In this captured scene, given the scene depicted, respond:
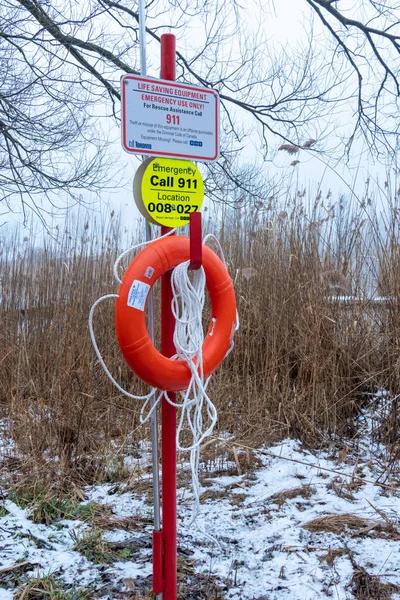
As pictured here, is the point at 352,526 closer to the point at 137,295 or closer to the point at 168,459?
the point at 168,459

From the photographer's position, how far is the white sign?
1.34 metres

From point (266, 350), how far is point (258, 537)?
1.36 metres

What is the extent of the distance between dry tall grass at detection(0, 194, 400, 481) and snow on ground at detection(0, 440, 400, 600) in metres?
0.36

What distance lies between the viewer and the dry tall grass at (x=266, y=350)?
2650 millimetres

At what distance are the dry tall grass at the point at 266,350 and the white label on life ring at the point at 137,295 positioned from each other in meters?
1.29

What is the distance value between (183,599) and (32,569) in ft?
1.68

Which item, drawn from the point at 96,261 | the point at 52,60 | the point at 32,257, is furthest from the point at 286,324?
the point at 52,60

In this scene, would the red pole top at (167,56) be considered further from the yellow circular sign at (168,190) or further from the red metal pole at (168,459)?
the yellow circular sign at (168,190)

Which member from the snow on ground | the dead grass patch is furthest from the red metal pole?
the dead grass patch

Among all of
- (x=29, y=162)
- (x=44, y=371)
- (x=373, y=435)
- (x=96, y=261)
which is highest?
(x=29, y=162)

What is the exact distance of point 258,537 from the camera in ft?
6.40

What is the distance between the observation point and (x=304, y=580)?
66.0 inches

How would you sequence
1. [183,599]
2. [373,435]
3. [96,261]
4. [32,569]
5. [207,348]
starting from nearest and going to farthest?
[207,348]
[183,599]
[32,569]
[373,435]
[96,261]

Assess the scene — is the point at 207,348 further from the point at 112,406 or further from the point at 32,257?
the point at 32,257
